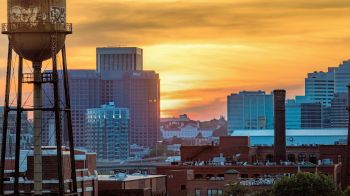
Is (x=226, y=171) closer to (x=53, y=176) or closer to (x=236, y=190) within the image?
(x=236, y=190)

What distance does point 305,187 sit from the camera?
150 meters

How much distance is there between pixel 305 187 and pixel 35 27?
4692cm

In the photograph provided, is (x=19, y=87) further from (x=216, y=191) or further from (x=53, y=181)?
(x=216, y=191)

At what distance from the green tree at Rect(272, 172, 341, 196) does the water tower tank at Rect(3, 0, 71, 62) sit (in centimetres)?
4337

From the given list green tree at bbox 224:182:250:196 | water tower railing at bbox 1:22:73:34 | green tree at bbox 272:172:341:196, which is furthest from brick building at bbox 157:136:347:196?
water tower railing at bbox 1:22:73:34

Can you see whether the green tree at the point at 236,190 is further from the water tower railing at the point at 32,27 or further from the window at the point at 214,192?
the water tower railing at the point at 32,27

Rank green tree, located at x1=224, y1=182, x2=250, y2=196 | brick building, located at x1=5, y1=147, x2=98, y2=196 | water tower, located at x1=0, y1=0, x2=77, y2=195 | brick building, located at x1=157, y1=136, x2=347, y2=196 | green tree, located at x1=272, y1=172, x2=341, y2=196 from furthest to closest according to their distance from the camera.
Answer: brick building, located at x1=157, y1=136, x2=347, y2=196
green tree, located at x1=224, y1=182, x2=250, y2=196
green tree, located at x1=272, y1=172, x2=341, y2=196
brick building, located at x1=5, y1=147, x2=98, y2=196
water tower, located at x1=0, y1=0, x2=77, y2=195

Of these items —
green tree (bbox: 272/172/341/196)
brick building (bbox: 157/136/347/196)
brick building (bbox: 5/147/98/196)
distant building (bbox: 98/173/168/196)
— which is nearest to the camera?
brick building (bbox: 5/147/98/196)

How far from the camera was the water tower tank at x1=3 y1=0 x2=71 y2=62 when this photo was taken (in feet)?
368

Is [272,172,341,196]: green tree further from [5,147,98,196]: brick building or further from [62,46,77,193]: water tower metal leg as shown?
[62,46,77,193]: water tower metal leg

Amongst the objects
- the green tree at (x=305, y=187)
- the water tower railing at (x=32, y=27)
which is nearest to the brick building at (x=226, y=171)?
the green tree at (x=305, y=187)

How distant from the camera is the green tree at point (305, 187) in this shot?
14962cm

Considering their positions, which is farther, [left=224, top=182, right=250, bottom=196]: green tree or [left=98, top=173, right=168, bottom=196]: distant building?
[left=224, top=182, right=250, bottom=196]: green tree

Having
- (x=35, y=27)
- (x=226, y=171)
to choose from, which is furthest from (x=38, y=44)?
(x=226, y=171)
